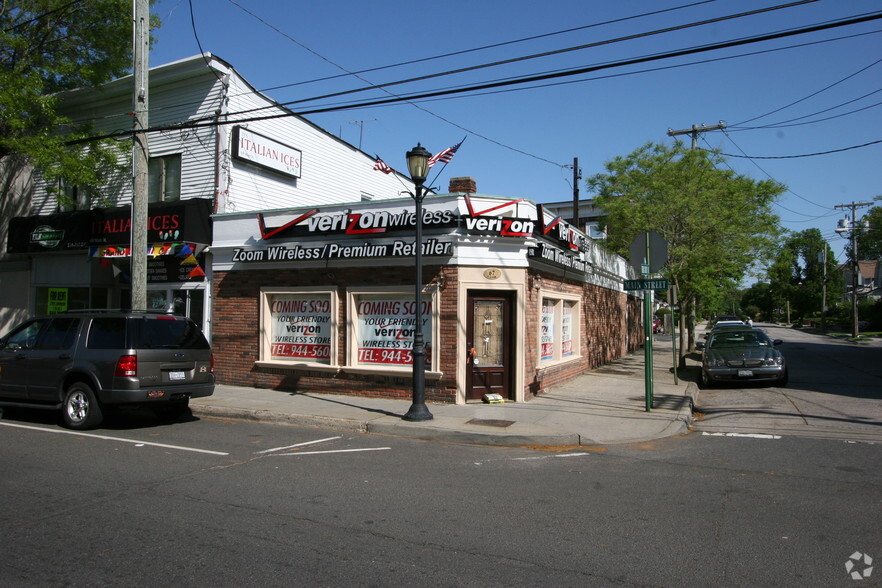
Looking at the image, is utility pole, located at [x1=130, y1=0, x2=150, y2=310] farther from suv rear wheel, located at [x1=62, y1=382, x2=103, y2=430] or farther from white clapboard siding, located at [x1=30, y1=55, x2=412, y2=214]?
suv rear wheel, located at [x1=62, y1=382, x2=103, y2=430]

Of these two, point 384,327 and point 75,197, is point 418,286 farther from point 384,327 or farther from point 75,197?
point 75,197

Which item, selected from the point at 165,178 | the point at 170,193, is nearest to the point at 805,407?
the point at 170,193

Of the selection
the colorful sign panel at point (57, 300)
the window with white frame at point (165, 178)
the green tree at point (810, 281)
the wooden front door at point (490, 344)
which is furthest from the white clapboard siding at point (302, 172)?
the green tree at point (810, 281)

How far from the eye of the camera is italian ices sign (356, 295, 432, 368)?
12.8m

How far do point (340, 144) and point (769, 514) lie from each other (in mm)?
17262

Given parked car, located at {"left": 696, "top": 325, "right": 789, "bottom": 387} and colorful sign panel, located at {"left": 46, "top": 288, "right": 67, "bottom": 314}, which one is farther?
colorful sign panel, located at {"left": 46, "top": 288, "right": 67, "bottom": 314}

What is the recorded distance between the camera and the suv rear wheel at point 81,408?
9.64m

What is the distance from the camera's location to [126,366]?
9.48 metres

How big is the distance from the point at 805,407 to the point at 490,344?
246 inches

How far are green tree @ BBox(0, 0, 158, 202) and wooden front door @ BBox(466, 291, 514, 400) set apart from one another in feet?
36.2

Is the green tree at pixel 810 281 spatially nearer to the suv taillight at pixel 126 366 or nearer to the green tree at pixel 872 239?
the green tree at pixel 872 239

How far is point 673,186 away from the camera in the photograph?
688 inches

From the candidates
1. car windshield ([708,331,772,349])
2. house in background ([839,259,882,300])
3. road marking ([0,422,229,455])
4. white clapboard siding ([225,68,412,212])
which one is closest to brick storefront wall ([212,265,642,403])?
white clapboard siding ([225,68,412,212])

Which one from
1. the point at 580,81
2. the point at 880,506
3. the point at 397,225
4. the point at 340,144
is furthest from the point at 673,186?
the point at 880,506
